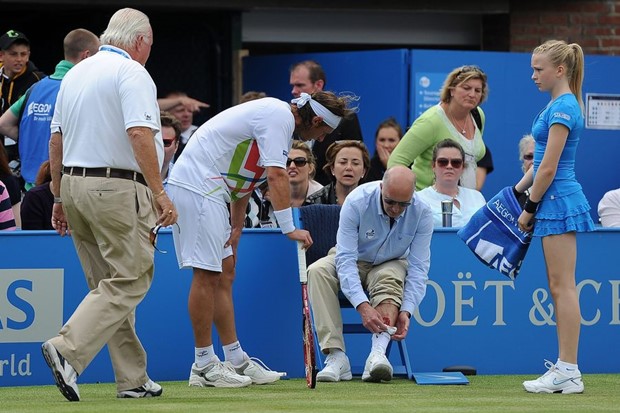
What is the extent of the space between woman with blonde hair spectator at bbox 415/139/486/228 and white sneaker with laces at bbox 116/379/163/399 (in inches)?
124

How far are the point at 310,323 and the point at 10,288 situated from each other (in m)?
1.92

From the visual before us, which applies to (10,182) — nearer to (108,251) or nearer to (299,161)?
(299,161)

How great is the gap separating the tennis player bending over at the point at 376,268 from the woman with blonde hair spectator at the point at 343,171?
1.36 m

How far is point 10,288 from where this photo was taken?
8758mm

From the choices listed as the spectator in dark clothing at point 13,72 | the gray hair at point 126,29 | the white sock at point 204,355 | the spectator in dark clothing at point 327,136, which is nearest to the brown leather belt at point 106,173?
the gray hair at point 126,29

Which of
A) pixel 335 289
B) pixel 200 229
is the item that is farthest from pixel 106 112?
pixel 335 289

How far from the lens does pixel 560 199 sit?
25.6 ft

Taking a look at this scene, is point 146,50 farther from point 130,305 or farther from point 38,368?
point 38,368

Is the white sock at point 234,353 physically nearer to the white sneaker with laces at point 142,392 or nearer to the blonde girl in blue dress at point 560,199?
the white sneaker with laces at point 142,392

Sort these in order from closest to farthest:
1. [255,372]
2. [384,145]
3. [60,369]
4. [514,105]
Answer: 1. [60,369]
2. [255,372]
3. [384,145]
4. [514,105]

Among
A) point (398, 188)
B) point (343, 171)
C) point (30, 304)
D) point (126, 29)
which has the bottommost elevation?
point (30, 304)

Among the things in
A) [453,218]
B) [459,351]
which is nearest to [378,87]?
[453,218]

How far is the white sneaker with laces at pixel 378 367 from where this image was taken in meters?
8.38

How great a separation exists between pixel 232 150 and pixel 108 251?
47.1 inches
